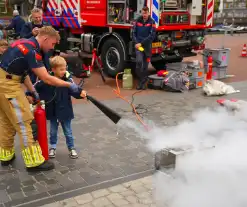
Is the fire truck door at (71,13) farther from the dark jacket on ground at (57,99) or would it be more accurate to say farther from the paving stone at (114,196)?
the paving stone at (114,196)

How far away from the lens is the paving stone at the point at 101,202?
3.57 meters

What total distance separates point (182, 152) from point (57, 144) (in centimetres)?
231

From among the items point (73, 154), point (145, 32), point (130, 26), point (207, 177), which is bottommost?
point (73, 154)

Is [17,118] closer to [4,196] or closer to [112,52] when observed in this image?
[4,196]

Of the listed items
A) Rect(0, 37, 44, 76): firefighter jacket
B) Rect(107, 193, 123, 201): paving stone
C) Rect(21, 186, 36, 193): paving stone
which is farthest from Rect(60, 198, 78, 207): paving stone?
Rect(0, 37, 44, 76): firefighter jacket

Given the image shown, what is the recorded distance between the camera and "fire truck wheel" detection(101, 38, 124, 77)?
30.7ft

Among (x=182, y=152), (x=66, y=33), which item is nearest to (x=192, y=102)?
(x=182, y=152)

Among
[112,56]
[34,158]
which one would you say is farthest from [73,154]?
[112,56]

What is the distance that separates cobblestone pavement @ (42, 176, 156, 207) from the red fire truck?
5513 mm

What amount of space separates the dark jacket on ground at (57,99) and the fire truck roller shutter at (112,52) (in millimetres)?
4916

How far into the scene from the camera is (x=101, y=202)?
3625 millimetres

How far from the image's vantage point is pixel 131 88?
8727 mm

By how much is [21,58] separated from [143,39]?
190 inches

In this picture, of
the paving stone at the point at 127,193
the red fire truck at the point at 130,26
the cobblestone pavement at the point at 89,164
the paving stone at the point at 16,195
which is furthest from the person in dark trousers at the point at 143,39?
the paving stone at the point at 16,195
